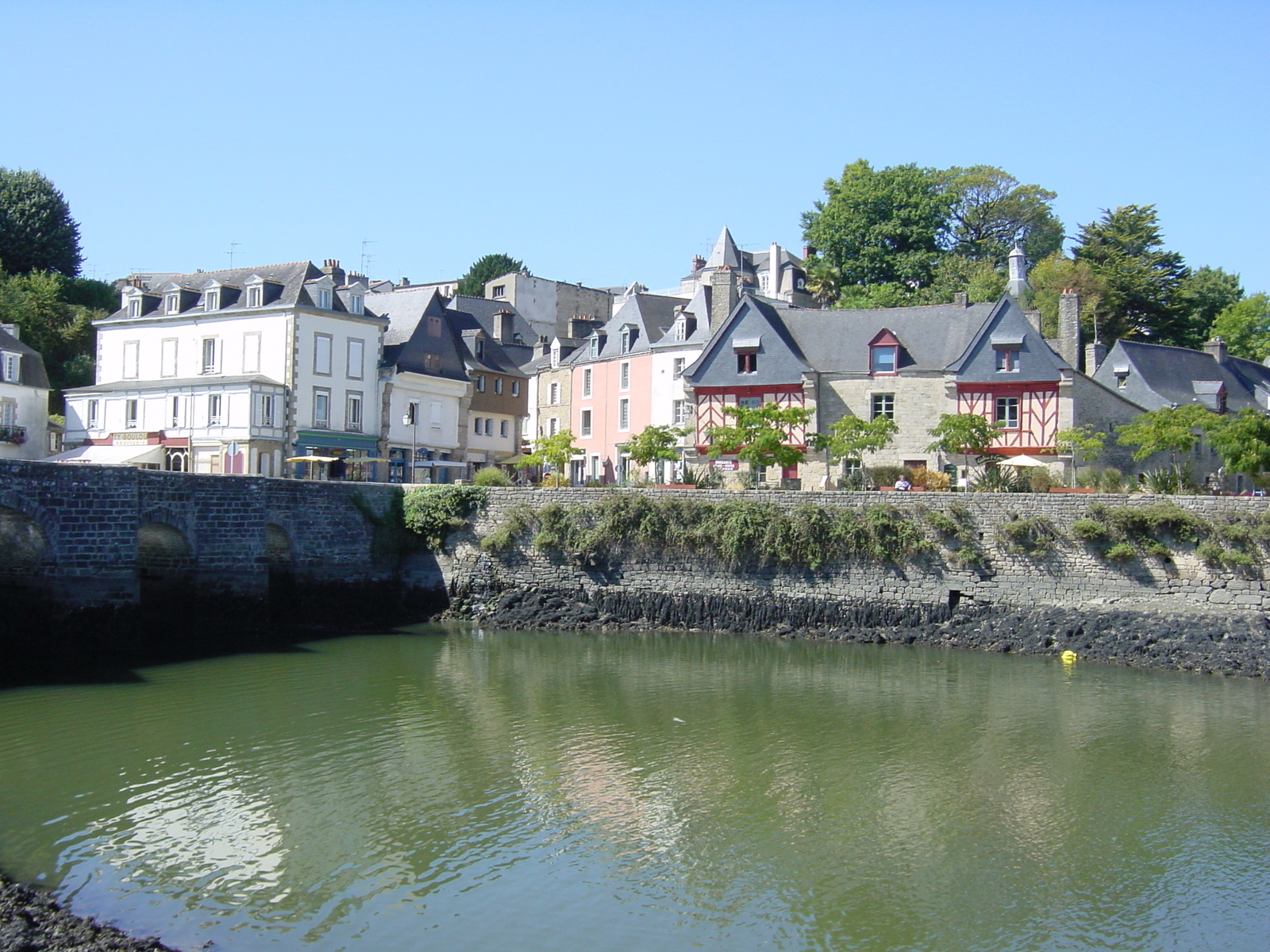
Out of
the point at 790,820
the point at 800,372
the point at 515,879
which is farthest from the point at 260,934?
the point at 800,372

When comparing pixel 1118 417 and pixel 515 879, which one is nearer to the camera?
pixel 515 879

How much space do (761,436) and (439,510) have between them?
31.7 feet

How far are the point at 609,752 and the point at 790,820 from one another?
378 cm

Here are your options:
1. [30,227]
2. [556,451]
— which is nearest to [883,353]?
[556,451]

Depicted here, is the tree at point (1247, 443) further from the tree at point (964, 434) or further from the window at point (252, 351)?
the window at point (252, 351)

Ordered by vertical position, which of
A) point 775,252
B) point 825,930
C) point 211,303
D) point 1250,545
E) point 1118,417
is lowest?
point 825,930

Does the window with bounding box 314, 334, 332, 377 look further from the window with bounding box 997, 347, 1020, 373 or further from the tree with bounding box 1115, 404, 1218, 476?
the tree with bounding box 1115, 404, 1218, 476

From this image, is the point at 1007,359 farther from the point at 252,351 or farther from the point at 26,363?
the point at 26,363

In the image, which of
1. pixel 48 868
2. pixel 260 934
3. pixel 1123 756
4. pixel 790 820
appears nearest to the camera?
pixel 260 934

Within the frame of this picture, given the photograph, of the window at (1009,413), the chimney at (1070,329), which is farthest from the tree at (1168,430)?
the chimney at (1070,329)

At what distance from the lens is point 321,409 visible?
38.9m

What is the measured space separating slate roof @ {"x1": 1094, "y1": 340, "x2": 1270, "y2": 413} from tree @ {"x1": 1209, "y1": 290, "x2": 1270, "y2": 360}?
29.1 feet

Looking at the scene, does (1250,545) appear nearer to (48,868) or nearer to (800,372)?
(800,372)

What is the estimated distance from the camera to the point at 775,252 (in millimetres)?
66875
